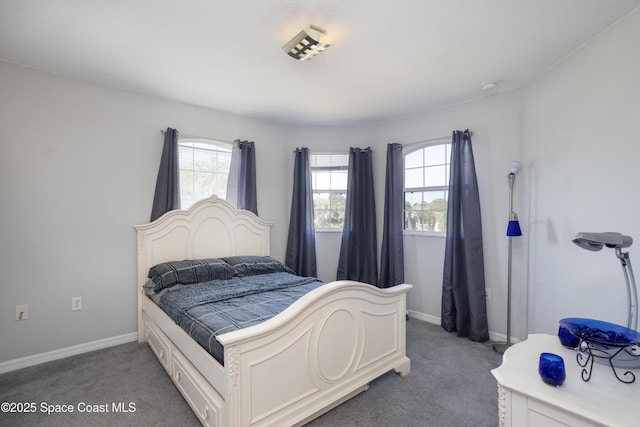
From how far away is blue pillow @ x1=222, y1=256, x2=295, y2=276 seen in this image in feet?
10.1

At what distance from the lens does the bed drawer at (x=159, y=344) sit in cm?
222

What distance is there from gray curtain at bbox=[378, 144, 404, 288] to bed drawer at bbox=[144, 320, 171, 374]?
251 cm

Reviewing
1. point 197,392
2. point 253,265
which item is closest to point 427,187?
point 253,265

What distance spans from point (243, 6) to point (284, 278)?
2241 millimetres

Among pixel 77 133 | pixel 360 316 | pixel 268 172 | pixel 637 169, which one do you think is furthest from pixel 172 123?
pixel 637 169

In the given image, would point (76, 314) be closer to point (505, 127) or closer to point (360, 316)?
point (360, 316)

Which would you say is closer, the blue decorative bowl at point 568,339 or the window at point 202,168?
the blue decorative bowl at point 568,339

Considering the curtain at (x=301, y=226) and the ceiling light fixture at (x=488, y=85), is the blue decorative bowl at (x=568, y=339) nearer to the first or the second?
the ceiling light fixture at (x=488, y=85)

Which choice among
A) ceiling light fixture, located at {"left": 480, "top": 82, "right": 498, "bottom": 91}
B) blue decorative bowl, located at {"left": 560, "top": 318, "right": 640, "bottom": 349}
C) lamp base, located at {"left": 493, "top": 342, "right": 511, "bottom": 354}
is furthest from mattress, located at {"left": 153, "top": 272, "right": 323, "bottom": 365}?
ceiling light fixture, located at {"left": 480, "top": 82, "right": 498, "bottom": 91}

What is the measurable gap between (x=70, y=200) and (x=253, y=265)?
177cm

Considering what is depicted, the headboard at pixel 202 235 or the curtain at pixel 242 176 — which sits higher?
the curtain at pixel 242 176

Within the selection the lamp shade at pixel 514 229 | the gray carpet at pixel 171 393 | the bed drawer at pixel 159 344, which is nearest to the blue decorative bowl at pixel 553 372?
the gray carpet at pixel 171 393

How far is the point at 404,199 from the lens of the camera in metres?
3.83

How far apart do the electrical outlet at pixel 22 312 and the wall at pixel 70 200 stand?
4 cm
